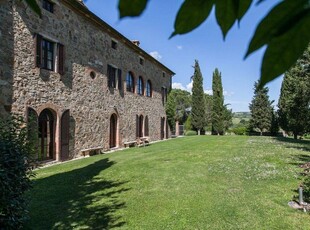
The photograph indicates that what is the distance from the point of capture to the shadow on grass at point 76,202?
5367 millimetres

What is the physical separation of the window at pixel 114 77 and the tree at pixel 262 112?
22.0 metres

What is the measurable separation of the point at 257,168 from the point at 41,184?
7768mm

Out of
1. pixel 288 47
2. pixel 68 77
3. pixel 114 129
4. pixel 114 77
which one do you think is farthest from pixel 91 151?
pixel 288 47

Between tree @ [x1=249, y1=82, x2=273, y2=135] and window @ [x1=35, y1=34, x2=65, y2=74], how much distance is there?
2765 centimetres

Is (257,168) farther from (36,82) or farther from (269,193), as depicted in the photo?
(36,82)

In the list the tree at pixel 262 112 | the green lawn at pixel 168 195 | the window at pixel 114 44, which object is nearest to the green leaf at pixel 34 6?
the green lawn at pixel 168 195

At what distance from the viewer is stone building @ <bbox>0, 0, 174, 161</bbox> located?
10164mm

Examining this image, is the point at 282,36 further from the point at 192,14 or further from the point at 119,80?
the point at 119,80

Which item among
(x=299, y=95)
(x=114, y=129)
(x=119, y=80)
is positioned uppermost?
(x=119, y=80)

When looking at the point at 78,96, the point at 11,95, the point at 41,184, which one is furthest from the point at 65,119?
the point at 41,184

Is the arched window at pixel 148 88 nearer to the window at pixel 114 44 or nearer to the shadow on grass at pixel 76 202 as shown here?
the window at pixel 114 44

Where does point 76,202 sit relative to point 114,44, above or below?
below

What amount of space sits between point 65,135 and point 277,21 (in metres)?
13.2

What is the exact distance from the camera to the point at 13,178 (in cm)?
460
